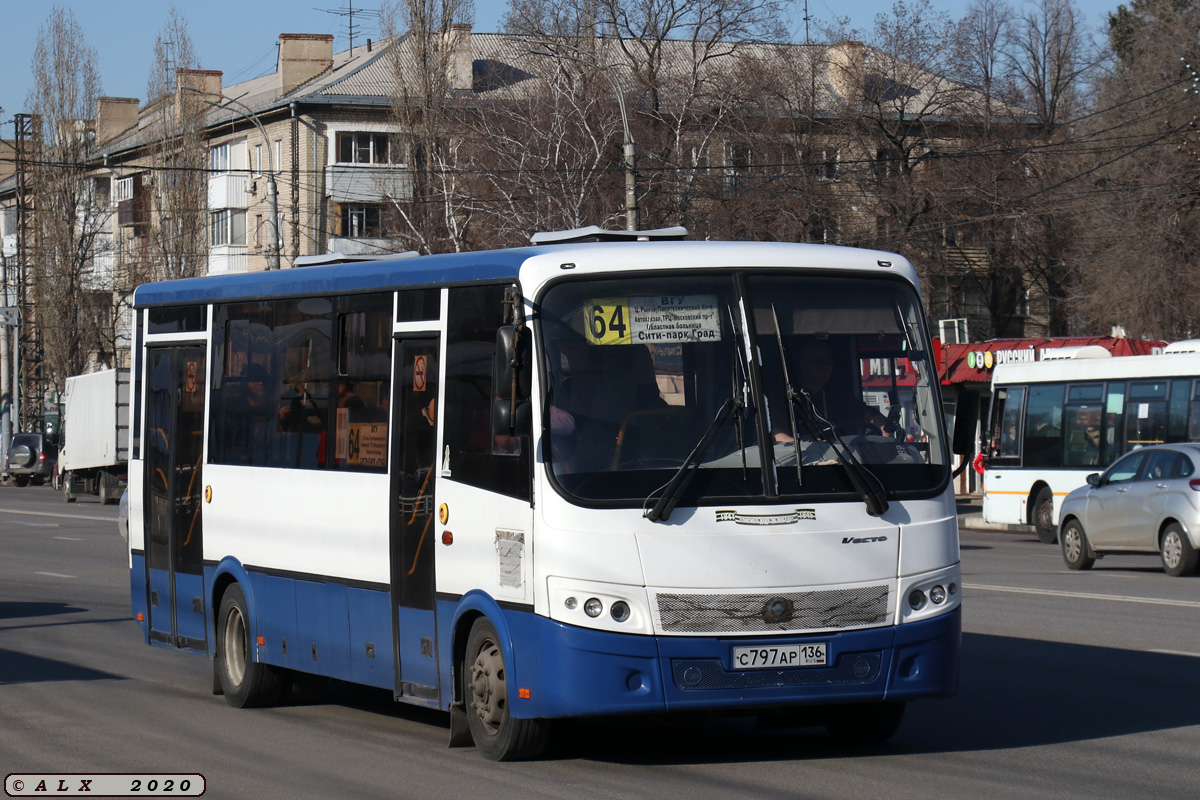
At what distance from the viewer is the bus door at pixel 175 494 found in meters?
11.4

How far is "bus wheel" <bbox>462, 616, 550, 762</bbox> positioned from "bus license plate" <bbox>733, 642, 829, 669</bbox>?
1016 mm

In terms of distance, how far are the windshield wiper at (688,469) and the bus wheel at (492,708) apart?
1.05 meters

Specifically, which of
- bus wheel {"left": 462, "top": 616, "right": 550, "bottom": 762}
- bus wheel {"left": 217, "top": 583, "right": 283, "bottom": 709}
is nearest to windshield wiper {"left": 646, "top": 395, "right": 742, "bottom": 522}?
bus wheel {"left": 462, "top": 616, "right": 550, "bottom": 762}

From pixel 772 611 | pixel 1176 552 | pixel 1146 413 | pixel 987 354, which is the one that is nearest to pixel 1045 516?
pixel 1146 413

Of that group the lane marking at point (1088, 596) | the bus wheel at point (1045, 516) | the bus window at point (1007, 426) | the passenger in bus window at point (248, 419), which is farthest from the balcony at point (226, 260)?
the passenger in bus window at point (248, 419)

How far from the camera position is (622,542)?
24.6ft

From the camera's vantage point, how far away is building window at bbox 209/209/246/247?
66.7 m

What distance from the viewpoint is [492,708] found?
8031 mm

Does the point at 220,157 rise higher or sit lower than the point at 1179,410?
higher

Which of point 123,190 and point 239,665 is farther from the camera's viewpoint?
point 123,190

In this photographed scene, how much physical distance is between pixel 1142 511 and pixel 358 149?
157 ft

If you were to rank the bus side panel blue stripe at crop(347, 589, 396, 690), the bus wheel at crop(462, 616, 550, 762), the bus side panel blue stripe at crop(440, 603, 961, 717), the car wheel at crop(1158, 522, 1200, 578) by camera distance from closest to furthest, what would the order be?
the bus side panel blue stripe at crop(440, 603, 961, 717) < the bus wheel at crop(462, 616, 550, 762) < the bus side panel blue stripe at crop(347, 589, 396, 690) < the car wheel at crop(1158, 522, 1200, 578)

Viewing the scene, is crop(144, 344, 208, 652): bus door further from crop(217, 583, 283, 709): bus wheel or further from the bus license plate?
the bus license plate

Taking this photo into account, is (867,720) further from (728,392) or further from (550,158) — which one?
(550,158)
